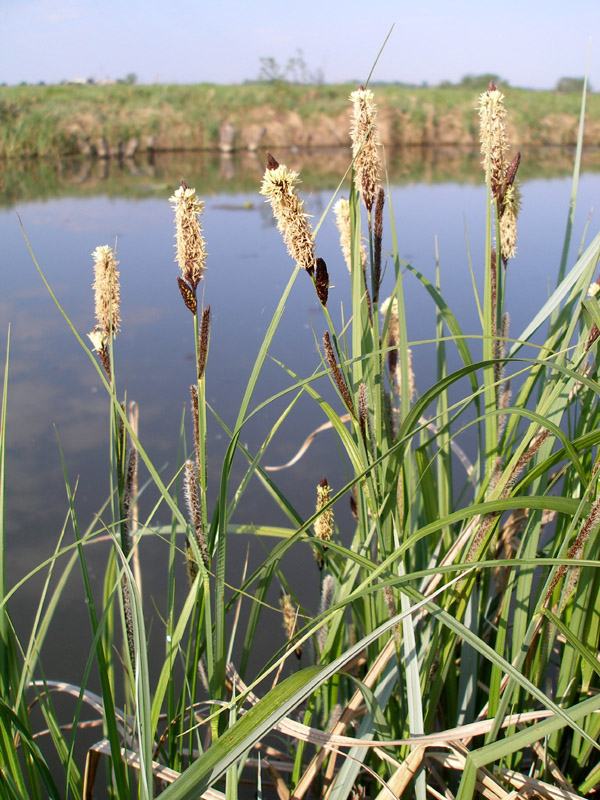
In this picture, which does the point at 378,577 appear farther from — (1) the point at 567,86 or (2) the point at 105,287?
(1) the point at 567,86

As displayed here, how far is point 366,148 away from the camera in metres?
0.62

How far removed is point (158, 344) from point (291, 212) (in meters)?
3.06

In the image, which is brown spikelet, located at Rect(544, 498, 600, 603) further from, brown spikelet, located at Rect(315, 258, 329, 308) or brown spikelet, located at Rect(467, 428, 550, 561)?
brown spikelet, located at Rect(315, 258, 329, 308)

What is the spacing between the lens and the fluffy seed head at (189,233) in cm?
52

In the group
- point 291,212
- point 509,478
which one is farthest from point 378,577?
point 291,212

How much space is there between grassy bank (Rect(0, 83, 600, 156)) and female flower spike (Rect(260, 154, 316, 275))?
38.6ft

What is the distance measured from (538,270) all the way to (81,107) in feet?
37.5

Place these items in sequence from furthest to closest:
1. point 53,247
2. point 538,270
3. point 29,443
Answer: point 53,247 → point 538,270 → point 29,443

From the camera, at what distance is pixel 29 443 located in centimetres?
250

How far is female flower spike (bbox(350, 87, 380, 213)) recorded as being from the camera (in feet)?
2.03

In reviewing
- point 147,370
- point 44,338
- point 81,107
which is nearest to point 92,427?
point 147,370

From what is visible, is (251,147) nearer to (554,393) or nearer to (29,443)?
(29,443)

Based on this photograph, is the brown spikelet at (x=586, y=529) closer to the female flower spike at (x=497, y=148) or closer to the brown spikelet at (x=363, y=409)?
the brown spikelet at (x=363, y=409)

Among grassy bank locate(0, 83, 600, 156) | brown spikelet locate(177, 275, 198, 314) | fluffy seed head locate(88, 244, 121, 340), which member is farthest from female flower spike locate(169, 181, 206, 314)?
grassy bank locate(0, 83, 600, 156)
